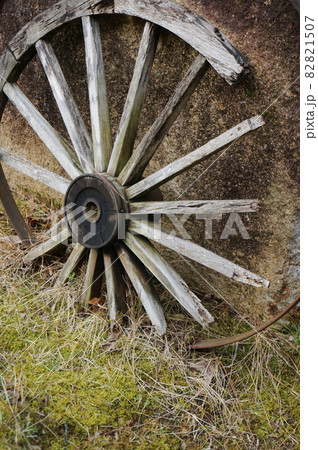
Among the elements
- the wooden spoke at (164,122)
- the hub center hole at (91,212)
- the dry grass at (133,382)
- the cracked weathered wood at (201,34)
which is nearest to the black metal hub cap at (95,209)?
the hub center hole at (91,212)

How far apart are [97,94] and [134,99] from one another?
0.71ft

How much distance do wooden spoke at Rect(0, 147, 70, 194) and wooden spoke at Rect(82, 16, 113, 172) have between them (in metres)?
0.26

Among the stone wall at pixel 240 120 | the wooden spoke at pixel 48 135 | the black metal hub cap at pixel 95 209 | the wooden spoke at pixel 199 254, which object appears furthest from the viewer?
the wooden spoke at pixel 48 135

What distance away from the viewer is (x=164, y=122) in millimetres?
2350

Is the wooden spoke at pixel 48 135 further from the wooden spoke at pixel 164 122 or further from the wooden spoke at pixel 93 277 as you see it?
the wooden spoke at pixel 93 277

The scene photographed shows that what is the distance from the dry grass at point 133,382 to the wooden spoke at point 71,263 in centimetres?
7

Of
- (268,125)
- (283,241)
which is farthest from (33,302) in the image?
(268,125)

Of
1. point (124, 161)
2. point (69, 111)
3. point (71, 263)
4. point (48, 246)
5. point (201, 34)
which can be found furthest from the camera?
point (48, 246)

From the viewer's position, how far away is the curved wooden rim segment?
216 centimetres

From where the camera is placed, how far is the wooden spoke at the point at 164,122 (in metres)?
2.27

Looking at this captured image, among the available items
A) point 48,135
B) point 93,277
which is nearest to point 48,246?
point 93,277

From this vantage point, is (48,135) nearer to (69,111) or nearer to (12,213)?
(69,111)

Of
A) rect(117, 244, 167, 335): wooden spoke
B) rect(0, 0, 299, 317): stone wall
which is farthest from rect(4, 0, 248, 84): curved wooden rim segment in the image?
rect(117, 244, 167, 335): wooden spoke

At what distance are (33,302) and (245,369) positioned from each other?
119cm
